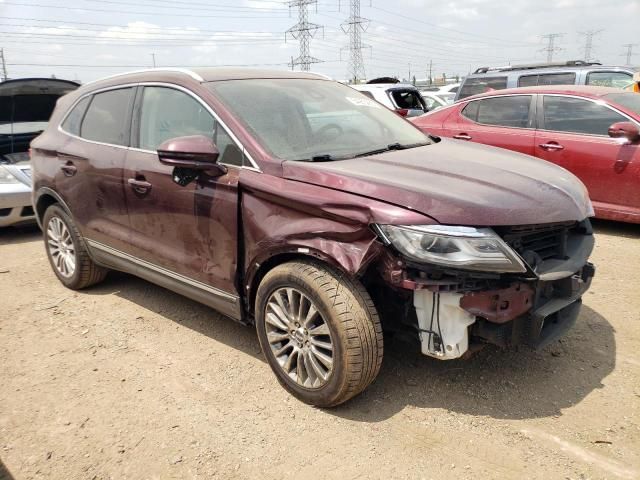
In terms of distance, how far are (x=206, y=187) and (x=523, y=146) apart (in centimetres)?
424

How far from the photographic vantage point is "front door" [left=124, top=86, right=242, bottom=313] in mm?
3025

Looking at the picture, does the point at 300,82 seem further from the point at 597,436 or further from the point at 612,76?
the point at 612,76

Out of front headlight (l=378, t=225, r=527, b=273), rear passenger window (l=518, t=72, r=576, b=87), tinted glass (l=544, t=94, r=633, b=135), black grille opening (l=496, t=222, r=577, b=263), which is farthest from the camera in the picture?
rear passenger window (l=518, t=72, r=576, b=87)

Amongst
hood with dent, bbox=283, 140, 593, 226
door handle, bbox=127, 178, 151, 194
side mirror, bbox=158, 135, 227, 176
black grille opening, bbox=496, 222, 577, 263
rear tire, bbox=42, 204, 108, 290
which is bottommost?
rear tire, bbox=42, 204, 108, 290

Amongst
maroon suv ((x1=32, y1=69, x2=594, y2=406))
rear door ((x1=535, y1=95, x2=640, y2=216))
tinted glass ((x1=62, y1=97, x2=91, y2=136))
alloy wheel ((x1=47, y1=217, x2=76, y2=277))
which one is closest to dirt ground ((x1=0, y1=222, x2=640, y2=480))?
maroon suv ((x1=32, y1=69, x2=594, y2=406))

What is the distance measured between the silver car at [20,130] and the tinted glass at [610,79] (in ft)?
24.8

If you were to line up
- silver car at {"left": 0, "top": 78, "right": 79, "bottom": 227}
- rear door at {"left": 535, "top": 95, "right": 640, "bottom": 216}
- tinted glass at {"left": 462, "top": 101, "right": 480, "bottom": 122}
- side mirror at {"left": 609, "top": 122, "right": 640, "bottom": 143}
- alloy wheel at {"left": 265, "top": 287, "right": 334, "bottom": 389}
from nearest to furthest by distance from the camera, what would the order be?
1. alloy wheel at {"left": 265, "top": 287, "right": 334, "bottom": 389}
2. side mirror at {"left": 609, "top": 122, "right": 640, "bottom": 143}
3. rear door at {"left": 535, "top": 95, "right": 640, "bottom": 216}
4. silver car at {"left": 0, "top": 78, "right": 79, "bottom": 227}
5. tinted glass at {"left": 462, "top": 101, "right": 480, "bottom": 122}

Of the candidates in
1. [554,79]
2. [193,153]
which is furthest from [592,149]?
[193,153]

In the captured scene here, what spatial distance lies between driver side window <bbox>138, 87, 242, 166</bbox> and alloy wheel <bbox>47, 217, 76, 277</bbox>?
1434 mm

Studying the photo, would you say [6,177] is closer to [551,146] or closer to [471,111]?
[471,111]

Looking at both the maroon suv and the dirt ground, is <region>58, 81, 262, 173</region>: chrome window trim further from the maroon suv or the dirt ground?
the dirt ground

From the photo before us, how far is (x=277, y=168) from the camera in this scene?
281 cm

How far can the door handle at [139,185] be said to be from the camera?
11.3 feet

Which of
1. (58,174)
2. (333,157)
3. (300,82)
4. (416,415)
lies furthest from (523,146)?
(58,174)
